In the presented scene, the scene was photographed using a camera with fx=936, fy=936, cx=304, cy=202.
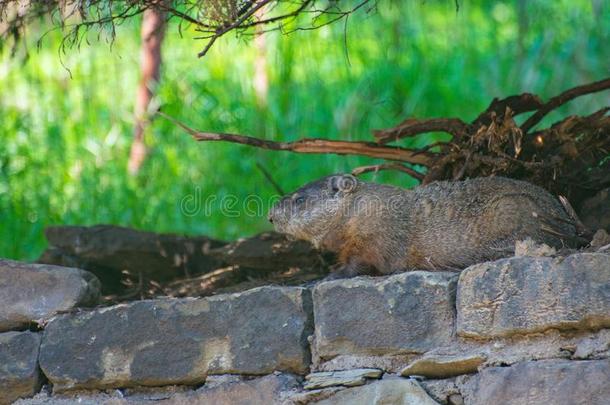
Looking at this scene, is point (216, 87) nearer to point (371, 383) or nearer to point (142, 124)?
point (142, 124)

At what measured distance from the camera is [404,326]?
3277 mm

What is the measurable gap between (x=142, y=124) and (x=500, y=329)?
513 cm

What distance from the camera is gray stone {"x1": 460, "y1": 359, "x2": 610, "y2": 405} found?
113 inches

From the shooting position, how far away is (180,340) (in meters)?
3.56

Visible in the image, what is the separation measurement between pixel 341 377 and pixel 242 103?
15.2 ft

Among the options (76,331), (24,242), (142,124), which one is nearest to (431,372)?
(76,331)

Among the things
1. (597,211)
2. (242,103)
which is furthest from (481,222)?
(242,103)

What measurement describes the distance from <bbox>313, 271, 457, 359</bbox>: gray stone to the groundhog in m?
0.85

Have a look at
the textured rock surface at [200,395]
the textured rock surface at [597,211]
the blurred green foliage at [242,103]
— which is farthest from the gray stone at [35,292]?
the blurred green foliage at [242,103]

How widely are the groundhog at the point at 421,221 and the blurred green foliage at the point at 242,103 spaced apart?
5.60 feet

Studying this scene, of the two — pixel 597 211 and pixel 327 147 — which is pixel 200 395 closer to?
pixel 327 147

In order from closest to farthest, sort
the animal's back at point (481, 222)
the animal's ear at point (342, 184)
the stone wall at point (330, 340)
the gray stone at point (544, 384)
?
the gray stone at point (544, 384)
the stone wall at point (330, 340)
the animal's back at point (481, 222)
the animal's ear at point (342, 184)

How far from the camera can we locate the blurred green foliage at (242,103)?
23.2 ft

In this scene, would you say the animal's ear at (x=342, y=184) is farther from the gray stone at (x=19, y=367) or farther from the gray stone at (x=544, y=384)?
the gray stone at (x=544, y=384)
